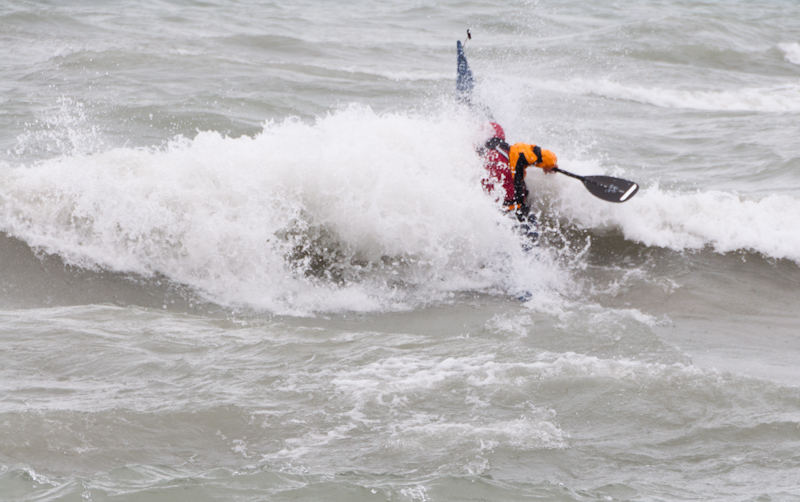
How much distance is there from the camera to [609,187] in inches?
230

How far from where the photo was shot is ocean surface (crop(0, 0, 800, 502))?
298 cm

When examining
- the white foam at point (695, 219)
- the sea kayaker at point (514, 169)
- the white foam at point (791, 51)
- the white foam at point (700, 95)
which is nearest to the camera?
the sea kayaker at point (514, 169)

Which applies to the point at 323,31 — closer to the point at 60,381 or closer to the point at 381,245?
the point at 381,245

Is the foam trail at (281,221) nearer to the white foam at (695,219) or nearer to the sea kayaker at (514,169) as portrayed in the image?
the sea kayaker at (514,169)

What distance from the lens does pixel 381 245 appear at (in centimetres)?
571

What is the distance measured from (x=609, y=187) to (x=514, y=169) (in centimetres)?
81

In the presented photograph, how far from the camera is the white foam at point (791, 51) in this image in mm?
15875

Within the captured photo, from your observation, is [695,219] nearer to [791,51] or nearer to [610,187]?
[610,187]

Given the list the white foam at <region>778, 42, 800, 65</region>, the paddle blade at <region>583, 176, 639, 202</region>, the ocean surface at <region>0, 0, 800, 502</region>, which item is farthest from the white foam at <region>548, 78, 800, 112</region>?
the paddle blade at <region>583, 176, 639, 202</region>

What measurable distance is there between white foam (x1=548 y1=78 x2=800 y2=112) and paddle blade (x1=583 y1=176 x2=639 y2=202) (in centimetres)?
688

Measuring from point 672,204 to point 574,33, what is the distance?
1160 centimetres

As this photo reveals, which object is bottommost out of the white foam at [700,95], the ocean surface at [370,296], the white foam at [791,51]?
the ocean surface at [370,296]

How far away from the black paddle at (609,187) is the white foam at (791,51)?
12.4 meters

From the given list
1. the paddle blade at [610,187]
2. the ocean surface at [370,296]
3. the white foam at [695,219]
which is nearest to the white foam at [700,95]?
the ocean surface at [370,296]
